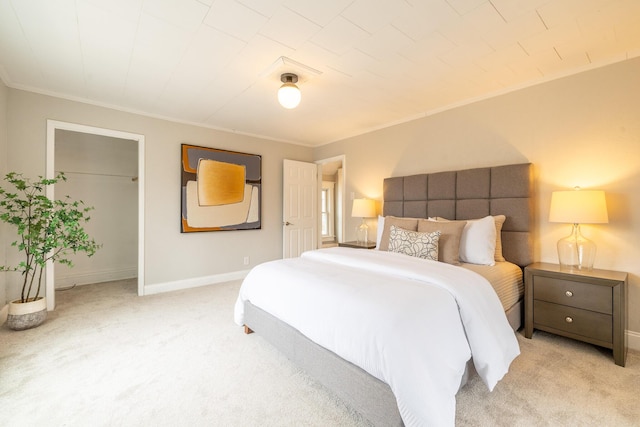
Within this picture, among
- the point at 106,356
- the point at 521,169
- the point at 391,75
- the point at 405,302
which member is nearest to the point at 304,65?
the point at 391,75

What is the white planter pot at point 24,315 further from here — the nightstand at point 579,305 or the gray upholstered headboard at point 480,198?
the nightstand at point 579,305

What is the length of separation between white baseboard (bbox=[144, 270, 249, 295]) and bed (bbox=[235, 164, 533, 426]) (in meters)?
1.78

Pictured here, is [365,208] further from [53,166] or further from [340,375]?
[53,166]

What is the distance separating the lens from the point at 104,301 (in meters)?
3.36

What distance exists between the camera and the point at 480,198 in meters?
2.92

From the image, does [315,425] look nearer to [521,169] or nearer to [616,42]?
[521,169]

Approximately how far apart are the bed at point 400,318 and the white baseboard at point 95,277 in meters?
3.15

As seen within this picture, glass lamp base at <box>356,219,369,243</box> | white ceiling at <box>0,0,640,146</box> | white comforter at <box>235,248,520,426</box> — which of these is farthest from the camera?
glass lamp base at <box>356,219,369,243</box>

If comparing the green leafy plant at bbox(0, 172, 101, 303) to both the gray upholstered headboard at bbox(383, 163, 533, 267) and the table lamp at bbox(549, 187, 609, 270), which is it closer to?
the gray upholstered headboard at bbox(383, 163, 533, 267)

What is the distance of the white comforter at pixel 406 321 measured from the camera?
3.99ft

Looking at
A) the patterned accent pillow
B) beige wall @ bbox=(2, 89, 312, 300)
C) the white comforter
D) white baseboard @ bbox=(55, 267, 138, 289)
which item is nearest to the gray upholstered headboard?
the patterned accent pillow

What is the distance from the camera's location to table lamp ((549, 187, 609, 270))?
2.12m

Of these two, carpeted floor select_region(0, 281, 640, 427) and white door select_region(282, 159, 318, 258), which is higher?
white door select_region(282, 159, 318, 258)

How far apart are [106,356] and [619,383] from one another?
3.63 metres
